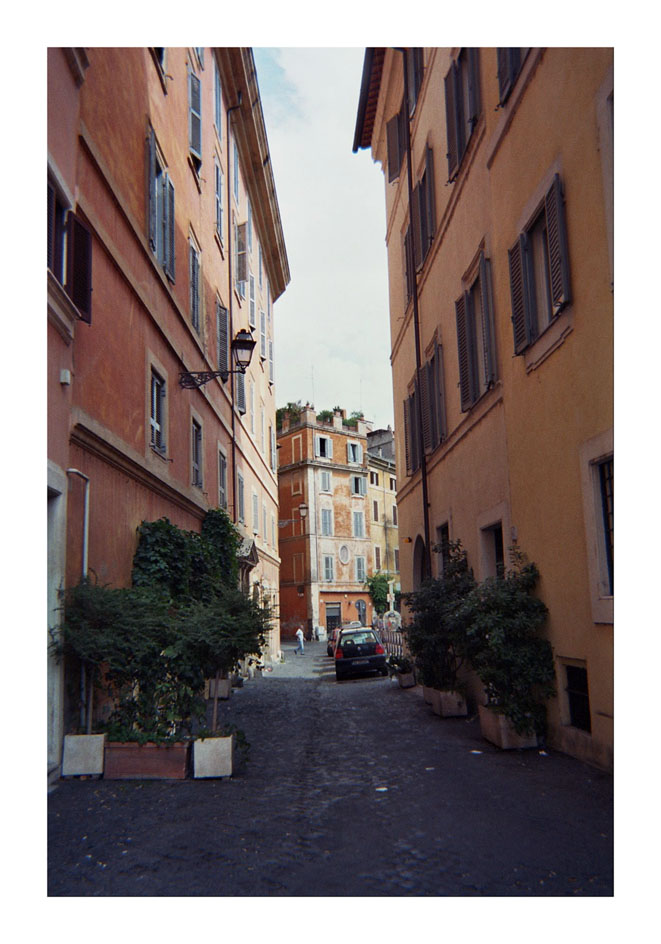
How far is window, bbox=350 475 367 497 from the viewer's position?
51000 mm

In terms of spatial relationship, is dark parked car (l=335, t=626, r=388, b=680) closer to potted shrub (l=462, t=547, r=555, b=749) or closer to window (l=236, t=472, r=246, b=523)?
window (l=236, t=472, r=246, b=523)

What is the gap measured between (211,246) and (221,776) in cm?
1233

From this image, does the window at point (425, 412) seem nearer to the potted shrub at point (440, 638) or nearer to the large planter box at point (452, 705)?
the potted shrub at point (440, 638)

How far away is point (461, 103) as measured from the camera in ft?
35.0

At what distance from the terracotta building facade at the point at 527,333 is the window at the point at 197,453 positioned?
12.7ft

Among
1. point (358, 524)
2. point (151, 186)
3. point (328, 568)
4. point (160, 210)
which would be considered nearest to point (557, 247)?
point (151, 186)

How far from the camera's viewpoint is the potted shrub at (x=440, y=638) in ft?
33.9

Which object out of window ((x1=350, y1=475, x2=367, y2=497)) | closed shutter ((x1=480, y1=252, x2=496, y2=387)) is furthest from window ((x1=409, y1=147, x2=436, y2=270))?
window ((x1=350, y1=475, x2=367, y2=497))

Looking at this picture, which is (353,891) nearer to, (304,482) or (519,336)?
(519,336)

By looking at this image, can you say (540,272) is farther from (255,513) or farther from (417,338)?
(255,513)

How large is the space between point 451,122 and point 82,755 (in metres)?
9.28

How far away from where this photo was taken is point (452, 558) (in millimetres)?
11352

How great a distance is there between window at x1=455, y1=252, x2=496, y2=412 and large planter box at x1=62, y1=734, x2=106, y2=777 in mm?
5679

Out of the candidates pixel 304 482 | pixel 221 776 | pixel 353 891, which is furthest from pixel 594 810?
pixel 304 482
